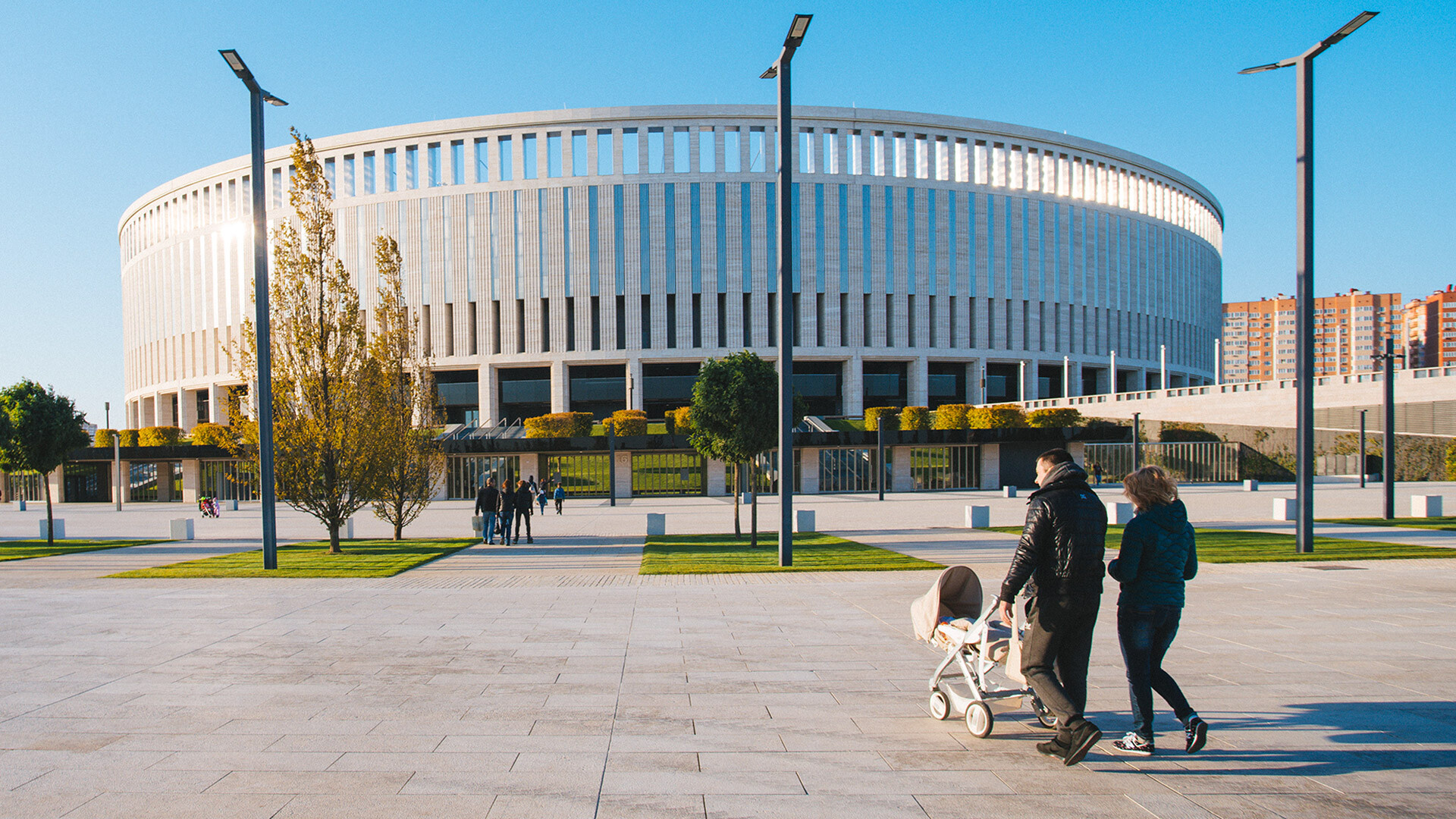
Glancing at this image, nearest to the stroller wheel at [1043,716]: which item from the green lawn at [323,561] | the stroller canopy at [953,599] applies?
the stroller canopy at [953,599]

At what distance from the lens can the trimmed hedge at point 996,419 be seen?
4012 cm

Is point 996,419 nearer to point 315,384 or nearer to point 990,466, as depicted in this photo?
point 990,466

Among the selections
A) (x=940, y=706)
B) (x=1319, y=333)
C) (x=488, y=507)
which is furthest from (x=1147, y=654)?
(x=1319, y=333)

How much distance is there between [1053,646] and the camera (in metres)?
4.45

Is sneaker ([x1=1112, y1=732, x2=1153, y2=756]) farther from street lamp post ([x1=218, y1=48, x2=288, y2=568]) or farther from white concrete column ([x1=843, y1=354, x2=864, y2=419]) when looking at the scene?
white concrete column ([x1=843, y1=354, x2=864, y2=419])

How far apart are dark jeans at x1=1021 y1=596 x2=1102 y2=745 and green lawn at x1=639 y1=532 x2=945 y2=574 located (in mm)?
8579

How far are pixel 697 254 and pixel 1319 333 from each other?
173027 mm

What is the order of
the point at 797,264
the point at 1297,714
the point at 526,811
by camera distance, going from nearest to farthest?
the point at 526,811 → the point at 1297,714 → the point at 797,264

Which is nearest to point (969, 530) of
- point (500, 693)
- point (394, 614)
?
point (394, 614)

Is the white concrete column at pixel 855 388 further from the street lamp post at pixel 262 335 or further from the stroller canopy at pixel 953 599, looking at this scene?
the stroller canopy at pixel 953 599

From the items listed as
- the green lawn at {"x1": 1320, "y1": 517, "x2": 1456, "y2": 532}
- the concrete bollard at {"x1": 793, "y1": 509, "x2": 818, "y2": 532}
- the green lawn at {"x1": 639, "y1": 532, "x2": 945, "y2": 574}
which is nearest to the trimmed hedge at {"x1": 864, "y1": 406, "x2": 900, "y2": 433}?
the concrete bollard at {"x1": 793, "y1": 509, "x2": 818, "y2": 532}

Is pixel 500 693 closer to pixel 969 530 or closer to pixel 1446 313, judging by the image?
pixel 969 530

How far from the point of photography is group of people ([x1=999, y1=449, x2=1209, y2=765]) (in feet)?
14.3

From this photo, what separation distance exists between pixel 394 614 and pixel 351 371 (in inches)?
378
